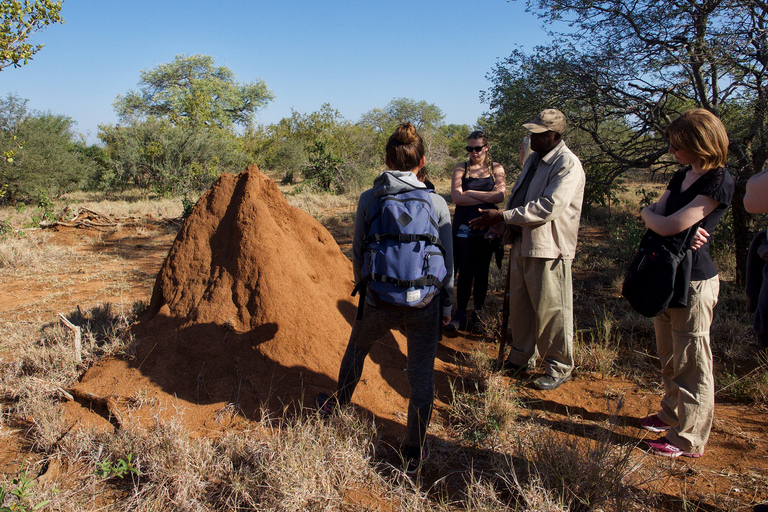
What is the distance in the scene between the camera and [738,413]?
308 cm

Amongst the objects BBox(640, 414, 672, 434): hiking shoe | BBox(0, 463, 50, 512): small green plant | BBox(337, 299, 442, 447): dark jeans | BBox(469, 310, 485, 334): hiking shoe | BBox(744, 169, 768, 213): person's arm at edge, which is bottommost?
BBox(0, 463, 50, 512): small green plant

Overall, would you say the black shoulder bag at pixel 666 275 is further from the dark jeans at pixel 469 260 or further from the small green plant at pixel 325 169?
the small green plant at pixel 325 169

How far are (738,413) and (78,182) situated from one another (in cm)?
1923

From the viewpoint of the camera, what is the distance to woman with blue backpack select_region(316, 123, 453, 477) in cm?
210

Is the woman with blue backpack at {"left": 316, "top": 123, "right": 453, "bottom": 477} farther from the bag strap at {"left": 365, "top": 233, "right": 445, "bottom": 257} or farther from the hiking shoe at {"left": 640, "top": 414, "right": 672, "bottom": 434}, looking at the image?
the hiking shoe at {"left": 640, "top": 414, "right": 672, "bottom": 434}

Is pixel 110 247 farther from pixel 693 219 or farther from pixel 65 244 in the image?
pixel 693 219

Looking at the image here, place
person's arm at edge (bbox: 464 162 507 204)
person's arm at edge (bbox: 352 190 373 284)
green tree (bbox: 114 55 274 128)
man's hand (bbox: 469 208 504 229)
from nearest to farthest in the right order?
1. person's arm at edge (bbox: 352 190 373 284)
2. man's hand (bbox: 469 208 504 229)
3. person's arm at edge (bbox: 464 162 507 204)
4. green tree (bbox: 114 55 274 128)

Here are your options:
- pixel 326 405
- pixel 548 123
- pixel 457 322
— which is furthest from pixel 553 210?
pixel 326 405

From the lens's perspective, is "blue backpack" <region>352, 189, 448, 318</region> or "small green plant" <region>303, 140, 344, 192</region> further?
"small green plant" <region>303, 140, 344, 192</region>

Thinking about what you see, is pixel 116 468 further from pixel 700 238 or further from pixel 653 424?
pixel 700 238

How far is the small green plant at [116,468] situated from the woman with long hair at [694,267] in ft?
9.31

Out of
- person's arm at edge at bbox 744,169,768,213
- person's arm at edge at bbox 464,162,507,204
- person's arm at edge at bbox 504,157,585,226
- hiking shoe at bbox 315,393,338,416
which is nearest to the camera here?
person's arm at edge at bbox 744,169,768,213

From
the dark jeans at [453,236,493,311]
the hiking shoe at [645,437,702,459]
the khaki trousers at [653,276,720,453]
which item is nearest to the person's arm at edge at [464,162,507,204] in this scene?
the dark jeans at [453,236,493,311]

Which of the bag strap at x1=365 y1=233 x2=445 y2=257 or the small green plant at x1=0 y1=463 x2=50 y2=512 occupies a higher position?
the bag strap at x1=365 y1=233 x2=445 y2=257
